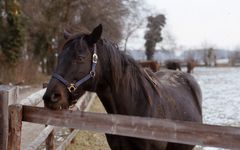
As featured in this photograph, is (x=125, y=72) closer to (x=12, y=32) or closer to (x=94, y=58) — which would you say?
(x=94, y=58)

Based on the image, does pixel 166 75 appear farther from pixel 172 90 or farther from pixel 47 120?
pixel 47 120

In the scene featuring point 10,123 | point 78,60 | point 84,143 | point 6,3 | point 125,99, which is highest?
point 6,3

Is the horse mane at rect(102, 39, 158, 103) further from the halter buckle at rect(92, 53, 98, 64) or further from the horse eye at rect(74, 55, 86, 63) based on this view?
the horse eye at rect(74, 55, 86, 63)

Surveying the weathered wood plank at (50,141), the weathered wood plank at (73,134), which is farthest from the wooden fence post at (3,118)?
the weathered wood plank at (73,134)

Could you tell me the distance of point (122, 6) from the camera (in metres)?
21.8

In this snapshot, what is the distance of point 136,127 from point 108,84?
2.28 ft

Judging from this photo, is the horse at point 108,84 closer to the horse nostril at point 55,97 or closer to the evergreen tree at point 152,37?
the horse nostril at point 55,97

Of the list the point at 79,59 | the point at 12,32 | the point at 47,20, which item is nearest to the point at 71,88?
the point at 79,59

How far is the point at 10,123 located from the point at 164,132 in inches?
51.6

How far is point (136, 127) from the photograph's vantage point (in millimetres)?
2357

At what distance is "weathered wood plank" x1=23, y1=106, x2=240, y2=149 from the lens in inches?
82.0

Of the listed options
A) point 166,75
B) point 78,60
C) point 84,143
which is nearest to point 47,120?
point 78,60

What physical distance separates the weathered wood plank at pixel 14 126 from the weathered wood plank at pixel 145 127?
8 centimetres

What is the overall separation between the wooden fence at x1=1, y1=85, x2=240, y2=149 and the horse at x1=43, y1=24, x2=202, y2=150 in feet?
0.50
